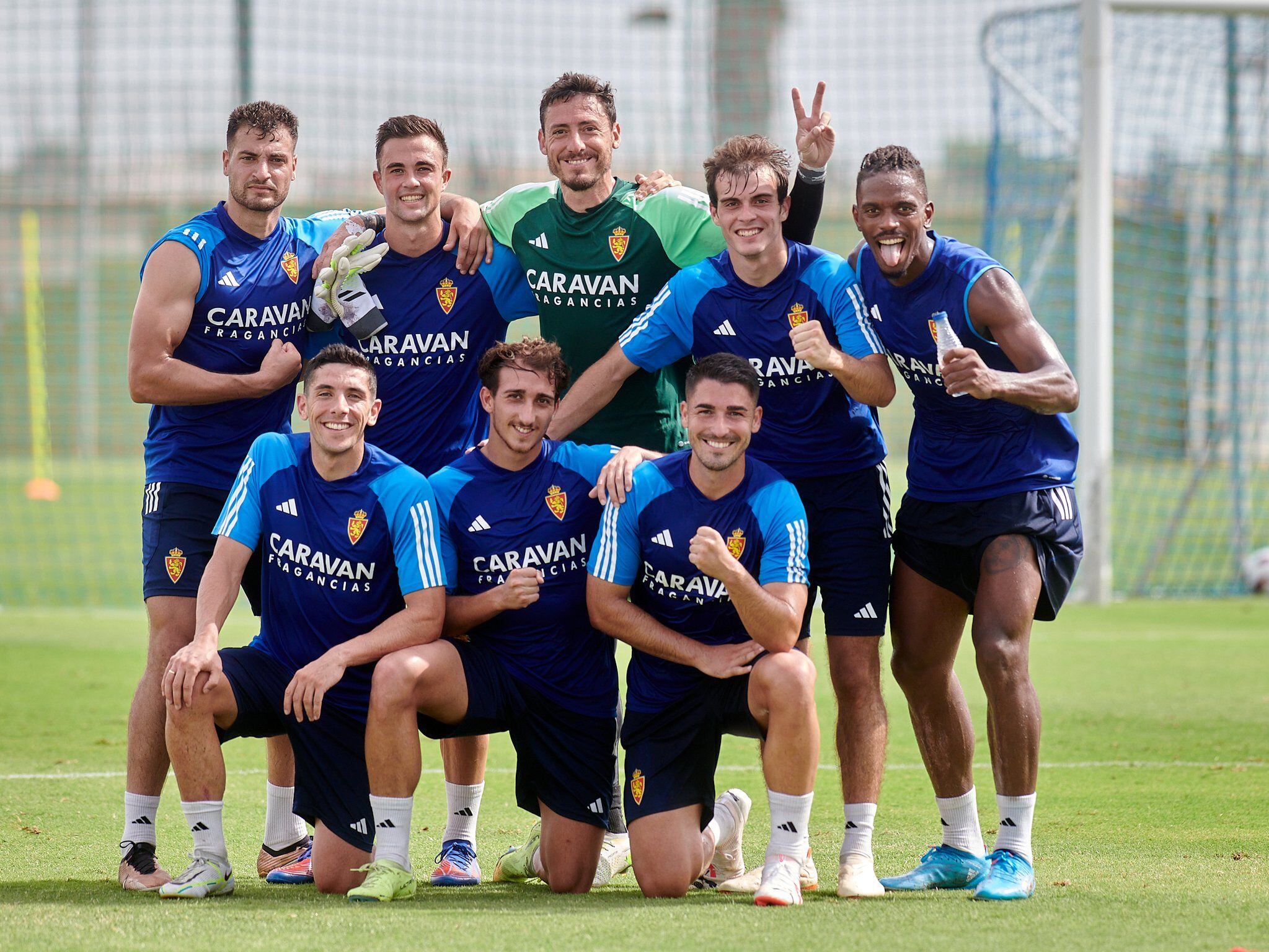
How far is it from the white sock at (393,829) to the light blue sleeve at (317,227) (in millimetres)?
2166

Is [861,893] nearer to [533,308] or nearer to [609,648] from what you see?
[609,648]

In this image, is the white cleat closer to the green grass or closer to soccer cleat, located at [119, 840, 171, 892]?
the green grass

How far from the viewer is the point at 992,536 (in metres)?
4.56

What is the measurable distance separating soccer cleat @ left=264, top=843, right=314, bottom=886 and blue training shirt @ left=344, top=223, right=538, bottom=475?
1.50 metres

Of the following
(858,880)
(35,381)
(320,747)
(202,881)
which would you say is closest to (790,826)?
(858,880)

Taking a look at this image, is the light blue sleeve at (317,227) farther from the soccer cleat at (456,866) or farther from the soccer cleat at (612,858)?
the soccer cleat at (612,858)

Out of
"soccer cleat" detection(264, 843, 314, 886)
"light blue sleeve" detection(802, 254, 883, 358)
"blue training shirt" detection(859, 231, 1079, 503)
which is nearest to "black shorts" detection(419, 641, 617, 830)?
"soccer cleat" detection(264, 843, 314, 886)

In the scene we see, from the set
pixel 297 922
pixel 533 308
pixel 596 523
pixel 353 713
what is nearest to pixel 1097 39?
pixel 533 308

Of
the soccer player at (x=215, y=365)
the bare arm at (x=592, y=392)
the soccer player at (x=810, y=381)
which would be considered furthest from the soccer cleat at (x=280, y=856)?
the bare arm at (x=592, y=392)

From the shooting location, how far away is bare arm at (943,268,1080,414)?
13.8 feet

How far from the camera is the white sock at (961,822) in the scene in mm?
4691

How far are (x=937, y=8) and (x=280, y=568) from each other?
12032 millimetres

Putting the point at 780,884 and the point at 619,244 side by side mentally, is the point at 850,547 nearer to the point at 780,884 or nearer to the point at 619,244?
the point at 780,884

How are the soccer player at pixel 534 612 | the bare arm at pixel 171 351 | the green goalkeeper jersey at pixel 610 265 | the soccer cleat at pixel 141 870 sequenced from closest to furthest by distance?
1. the soccer cleat at pixel 141 870
2. the soccer player at pixel 534 612
3. the bare arm at pixel 171 351
4. the green goalkeeper jersey at pixel 610 265
